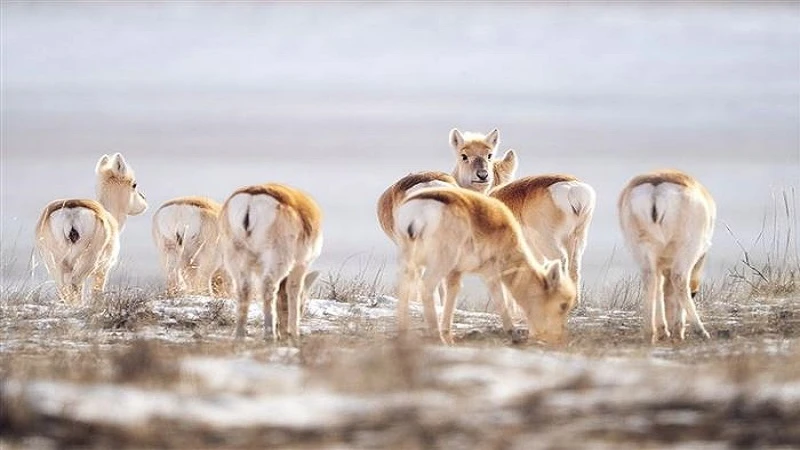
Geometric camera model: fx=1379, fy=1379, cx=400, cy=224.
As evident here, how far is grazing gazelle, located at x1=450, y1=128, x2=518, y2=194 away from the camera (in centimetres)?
2212

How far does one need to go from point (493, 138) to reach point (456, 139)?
2.01ft

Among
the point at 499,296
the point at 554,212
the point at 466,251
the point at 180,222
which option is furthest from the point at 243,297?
the point at 180,222

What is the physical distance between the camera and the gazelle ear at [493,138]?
73.7 feet

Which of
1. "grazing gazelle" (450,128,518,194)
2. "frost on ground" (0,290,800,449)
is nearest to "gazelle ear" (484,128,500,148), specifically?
"grazing gazelle" (450,128,518,194)

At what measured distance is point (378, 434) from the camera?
321 inches

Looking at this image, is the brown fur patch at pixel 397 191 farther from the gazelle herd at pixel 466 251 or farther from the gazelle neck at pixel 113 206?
the gazelle neck at pixel 113 206

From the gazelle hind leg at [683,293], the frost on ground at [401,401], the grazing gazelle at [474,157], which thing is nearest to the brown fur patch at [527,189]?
the grazing gazelle at [474,157]

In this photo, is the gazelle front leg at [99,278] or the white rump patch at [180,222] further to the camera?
the white rump patch at [180,222]

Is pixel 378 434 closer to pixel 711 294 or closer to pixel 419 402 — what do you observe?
pixel 419 402

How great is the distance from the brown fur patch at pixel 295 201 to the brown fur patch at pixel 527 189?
5.45 m

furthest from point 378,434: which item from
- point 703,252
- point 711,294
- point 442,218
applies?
point 711,294

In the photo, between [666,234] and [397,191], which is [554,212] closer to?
[397,191]

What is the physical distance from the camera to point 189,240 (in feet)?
77.9

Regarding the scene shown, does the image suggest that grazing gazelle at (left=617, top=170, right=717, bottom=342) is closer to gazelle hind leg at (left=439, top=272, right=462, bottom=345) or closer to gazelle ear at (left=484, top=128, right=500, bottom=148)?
gazelle hind leg at (left=439, top=272, right=462, bottom=345)
